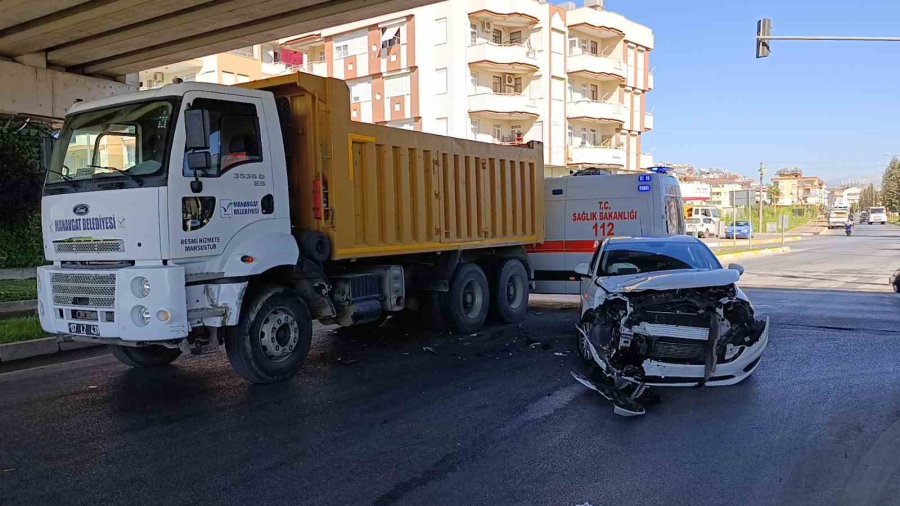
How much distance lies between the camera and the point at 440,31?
145 ft

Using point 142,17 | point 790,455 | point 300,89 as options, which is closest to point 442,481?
point 790,455

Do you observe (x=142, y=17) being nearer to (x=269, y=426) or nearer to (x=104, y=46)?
Answer: (x=104, y=46)

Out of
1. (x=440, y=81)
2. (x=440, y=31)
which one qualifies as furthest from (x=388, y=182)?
(x=440, y=31)

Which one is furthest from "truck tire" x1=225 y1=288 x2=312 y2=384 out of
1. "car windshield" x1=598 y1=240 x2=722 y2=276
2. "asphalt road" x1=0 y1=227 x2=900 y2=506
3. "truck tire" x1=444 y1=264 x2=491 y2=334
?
"car windshield" x1=598 y1=240 x2=722 y2=276

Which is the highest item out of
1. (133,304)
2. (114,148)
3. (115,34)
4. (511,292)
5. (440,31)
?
(440,31)

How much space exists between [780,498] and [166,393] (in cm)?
568

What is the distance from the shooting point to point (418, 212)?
9.67m

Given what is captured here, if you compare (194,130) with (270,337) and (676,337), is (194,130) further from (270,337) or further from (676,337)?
(676,337)

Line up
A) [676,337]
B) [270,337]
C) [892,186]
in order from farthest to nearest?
[892,186] → [270,337] → [676,337]

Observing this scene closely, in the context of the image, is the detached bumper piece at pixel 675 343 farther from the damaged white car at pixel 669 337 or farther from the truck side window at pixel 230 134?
the truck side window at pixel 230 134

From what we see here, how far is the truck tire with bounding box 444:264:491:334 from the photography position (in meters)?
10.6

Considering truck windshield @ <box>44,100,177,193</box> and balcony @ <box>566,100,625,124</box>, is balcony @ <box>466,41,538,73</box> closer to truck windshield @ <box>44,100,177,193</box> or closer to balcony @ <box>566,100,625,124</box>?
balcony @ <box>566,100,625,124</box>

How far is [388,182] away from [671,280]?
3781 mm

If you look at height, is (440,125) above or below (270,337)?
above
